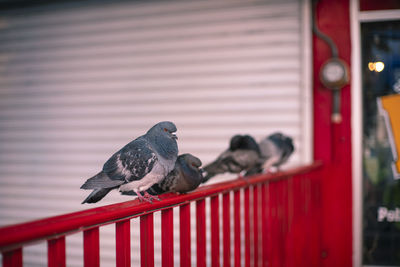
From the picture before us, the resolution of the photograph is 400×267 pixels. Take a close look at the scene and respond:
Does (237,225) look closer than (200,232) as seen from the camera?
No

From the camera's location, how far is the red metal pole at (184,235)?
5.13 feet

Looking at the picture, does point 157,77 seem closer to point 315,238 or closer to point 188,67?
point 188,67

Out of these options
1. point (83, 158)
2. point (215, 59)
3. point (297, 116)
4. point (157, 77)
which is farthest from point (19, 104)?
point (297, 116)

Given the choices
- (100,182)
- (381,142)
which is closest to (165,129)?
(100,182)

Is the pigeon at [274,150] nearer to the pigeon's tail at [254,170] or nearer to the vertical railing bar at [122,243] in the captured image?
the pigeon's tail at [254,170]

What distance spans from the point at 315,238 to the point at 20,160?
3.86 metres

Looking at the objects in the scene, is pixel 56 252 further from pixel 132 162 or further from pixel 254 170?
pixel 254 170

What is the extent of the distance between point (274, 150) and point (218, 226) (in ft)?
4.33

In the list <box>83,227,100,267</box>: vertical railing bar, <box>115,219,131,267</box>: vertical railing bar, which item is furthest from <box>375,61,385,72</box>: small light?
<box>83,227,100,267</box>: vertical railing bar

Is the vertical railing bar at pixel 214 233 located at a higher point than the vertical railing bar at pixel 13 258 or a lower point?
lower

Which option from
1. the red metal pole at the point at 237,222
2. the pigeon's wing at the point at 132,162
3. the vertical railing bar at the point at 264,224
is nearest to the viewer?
the pigeon's wing at the point at 132,162

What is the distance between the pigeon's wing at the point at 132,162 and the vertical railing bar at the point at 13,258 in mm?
453

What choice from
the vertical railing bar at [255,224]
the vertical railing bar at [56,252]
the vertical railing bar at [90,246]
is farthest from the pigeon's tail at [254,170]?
the vertical railing bar at [56,252]

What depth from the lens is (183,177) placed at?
151 centimetres
